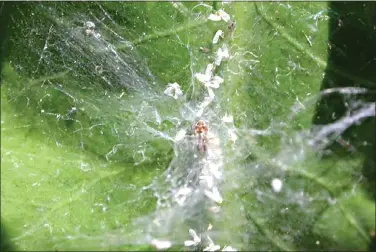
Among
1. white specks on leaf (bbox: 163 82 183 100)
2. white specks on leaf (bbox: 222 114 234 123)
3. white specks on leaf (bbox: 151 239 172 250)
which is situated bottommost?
white specks on leaf (bbox: 151 239 172 250)

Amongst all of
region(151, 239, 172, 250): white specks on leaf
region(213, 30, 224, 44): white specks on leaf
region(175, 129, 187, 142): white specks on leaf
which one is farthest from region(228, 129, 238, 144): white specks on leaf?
region(151, 239, 172, 250): white specks on leaf

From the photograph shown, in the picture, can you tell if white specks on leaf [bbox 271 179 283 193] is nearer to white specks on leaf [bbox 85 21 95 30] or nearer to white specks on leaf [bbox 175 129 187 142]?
white specks on leaf [bbox 175 129 187 142]

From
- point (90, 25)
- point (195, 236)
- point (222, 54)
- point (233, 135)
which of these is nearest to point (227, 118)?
point (233, 135)

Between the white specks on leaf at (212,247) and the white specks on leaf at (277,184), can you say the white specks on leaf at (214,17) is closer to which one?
the white specks on leaf at (277,184)

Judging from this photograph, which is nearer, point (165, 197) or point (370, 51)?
point (370, 51)

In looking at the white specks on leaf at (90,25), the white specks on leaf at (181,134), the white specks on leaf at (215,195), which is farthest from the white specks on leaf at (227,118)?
the white specks on leaf at (90,25)

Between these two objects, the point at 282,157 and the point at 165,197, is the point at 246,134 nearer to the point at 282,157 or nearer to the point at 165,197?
the point at 282,157

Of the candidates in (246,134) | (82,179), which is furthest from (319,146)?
(82,179)
